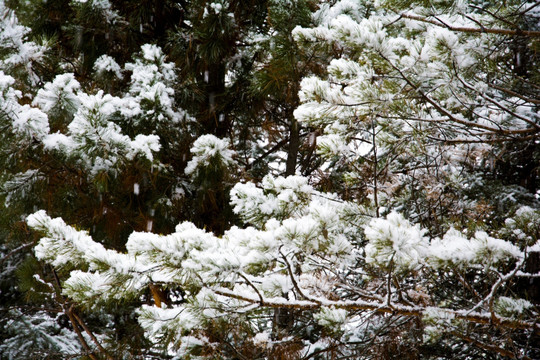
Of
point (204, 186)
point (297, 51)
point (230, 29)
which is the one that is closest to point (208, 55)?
point (230, 29)

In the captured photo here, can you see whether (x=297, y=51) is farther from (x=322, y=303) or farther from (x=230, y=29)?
(x=322, y=303)

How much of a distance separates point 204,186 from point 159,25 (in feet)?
7.89

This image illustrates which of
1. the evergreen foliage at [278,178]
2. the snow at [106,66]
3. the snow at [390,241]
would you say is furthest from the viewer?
the snow at [106,66]

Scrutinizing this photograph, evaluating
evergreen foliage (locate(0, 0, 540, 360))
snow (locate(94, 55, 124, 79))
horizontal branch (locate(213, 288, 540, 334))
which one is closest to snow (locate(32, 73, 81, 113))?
evergreen foliage (locate(0, 0, 540, 360))

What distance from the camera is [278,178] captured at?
10.1 ft

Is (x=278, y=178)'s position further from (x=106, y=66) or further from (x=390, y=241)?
(x=106, y=66)

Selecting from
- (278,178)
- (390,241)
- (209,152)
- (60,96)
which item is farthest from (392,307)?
(60,96)

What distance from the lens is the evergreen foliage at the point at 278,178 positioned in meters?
2.08

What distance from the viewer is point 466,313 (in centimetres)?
218

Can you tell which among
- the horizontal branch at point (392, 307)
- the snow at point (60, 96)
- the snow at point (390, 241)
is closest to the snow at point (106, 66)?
the snow at point (60, 96)

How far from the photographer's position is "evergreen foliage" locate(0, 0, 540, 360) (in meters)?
2.08

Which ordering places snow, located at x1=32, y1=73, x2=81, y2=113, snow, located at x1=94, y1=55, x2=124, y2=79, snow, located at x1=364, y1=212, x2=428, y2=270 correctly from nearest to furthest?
snow, located at x1=364, y1=212, x2=428, y2=270 → snow, located at x1=32, y1=73, x2=81, y2=113 → snow, located at x1=94, y1=55, x2=124, y2=79

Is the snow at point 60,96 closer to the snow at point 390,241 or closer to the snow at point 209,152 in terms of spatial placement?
the snow at point 209,152

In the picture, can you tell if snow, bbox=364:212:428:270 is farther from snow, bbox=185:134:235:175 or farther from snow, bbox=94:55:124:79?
snow, bbox=94:55:124:79
